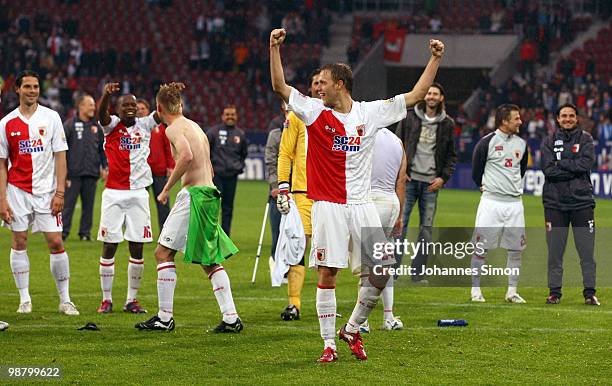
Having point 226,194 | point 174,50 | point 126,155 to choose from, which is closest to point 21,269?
point 126,155

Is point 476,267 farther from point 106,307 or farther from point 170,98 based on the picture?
point 170,98

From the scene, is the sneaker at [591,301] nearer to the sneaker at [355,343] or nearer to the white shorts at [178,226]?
the sneaker at [355,343]

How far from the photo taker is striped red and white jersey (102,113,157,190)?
40.3ft

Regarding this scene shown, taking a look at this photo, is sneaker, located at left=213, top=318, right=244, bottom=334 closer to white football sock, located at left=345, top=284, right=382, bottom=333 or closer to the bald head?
white football sock, located at left=345, top=284, right=382, bottom=333

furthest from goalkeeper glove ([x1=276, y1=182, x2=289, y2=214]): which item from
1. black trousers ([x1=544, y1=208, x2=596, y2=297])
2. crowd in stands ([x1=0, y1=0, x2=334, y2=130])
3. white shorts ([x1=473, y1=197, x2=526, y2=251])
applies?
crowd in stands ([x1=0, y1=0, x2=334, y2=130])

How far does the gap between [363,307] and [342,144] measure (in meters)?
→ 1.34

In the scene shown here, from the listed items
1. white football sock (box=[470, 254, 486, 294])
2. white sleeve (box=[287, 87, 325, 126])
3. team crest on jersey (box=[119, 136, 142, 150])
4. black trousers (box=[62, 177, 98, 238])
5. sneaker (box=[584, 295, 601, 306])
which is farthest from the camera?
black trousers (box=[62, 177, 98, 238])

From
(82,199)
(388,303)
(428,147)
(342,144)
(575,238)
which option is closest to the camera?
(342,144)

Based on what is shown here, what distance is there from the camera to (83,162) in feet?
63.5

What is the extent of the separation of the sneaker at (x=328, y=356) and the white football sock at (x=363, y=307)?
27 cm

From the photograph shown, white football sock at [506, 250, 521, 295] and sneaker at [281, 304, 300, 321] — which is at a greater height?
white football sock at [506, 250, 521, 295]

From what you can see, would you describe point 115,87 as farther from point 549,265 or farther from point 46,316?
point 549,265

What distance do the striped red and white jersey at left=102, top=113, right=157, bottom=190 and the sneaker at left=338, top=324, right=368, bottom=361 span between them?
3.65m

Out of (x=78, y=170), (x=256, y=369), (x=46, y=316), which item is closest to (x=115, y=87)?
(x=46, y=316)
